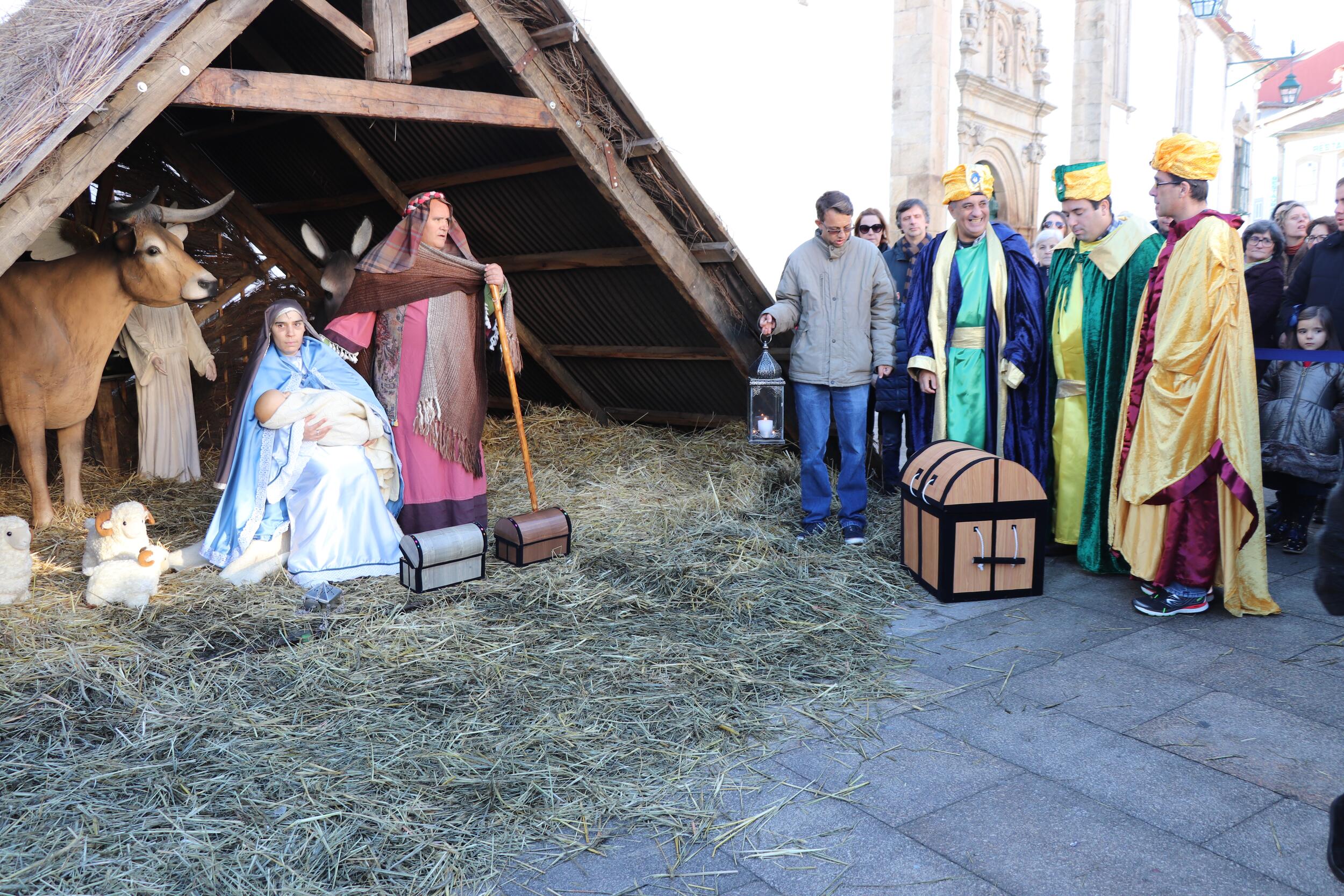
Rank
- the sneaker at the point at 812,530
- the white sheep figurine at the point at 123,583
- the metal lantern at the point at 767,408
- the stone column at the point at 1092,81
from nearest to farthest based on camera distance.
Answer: the white sheep figurine at the point at 123,583 < the sneaker at the point at 812,530 < the metal lantern at the point at 767,408 < the stone column at the point at 1092,81

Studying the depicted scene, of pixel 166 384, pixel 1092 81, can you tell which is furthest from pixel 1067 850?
pixel 1092 81

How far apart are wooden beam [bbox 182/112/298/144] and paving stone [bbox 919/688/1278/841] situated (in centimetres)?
532

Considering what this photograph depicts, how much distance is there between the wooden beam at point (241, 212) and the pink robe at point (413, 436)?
236 cm

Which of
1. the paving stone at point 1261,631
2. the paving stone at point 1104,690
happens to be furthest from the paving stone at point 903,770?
the paving stone at point 1261,631

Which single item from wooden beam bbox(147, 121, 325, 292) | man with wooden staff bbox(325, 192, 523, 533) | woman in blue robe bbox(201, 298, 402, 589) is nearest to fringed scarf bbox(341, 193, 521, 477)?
man with wooden staff bbox(325, 192, 523, 533)

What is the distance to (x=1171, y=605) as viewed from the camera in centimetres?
407

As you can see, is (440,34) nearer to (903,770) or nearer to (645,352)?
(645,352)

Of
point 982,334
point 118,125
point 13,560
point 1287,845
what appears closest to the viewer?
point 1287,845

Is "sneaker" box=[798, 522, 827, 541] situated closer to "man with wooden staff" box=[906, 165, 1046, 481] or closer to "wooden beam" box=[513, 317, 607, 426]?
"man with wooden staff" box=[906, 165, 1046, 481]

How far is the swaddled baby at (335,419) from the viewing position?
436 centimetres

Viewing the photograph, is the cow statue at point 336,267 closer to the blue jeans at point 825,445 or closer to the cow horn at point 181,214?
the cow horn at point 181,214

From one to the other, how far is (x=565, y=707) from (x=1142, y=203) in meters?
15.4

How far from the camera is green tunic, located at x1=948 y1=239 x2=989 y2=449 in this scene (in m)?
4.88

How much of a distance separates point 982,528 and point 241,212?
18.9 feet
